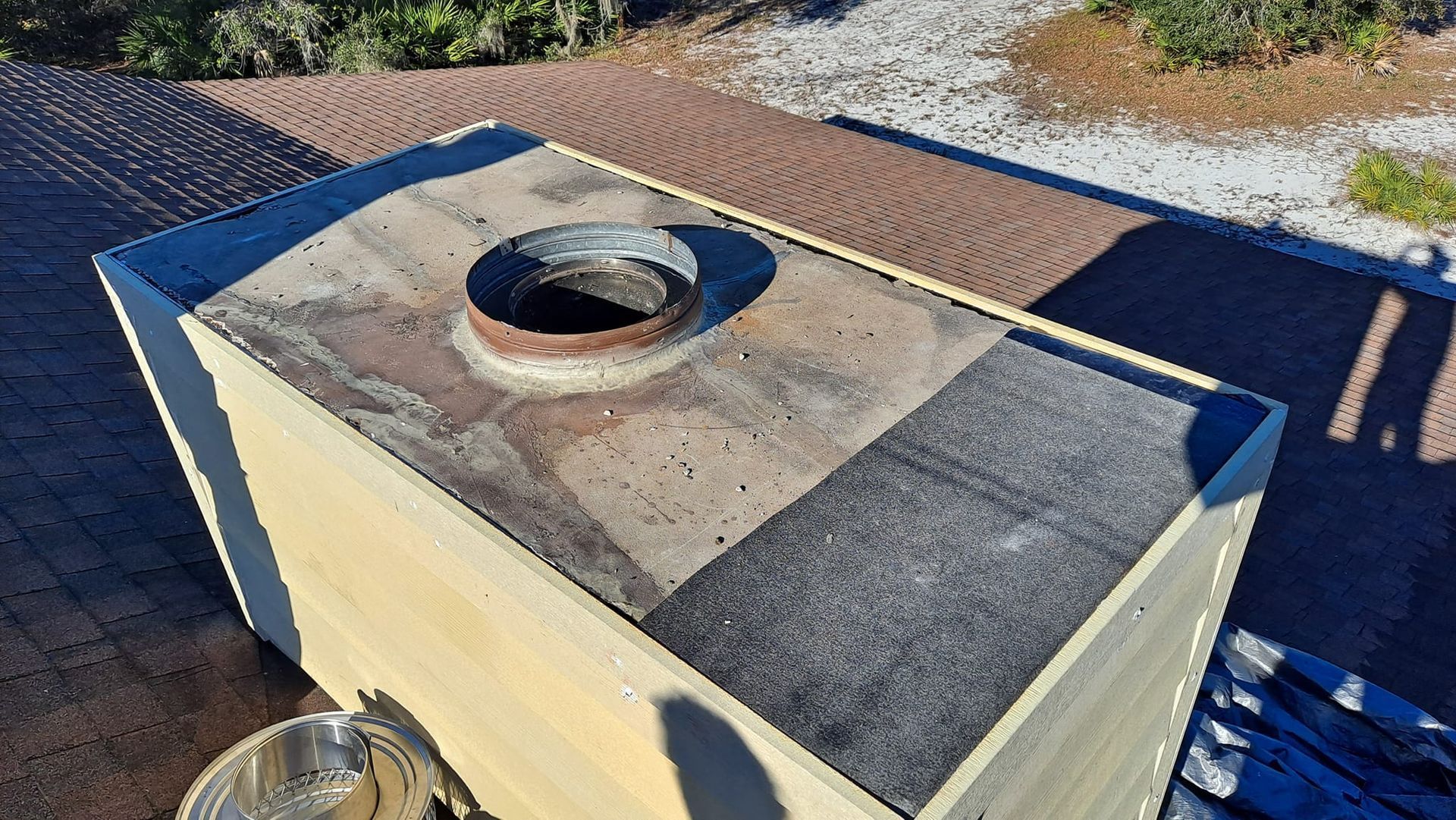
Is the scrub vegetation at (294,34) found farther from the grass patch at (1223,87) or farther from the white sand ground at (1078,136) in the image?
the grass patch at (1223,87)

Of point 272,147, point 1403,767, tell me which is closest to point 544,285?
point 1403,767

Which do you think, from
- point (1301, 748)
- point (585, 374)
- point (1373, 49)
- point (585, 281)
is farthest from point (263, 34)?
point (1373, 49)

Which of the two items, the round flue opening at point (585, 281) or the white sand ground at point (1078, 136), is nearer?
the round flue opening at point (585, 281)

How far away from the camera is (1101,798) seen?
5395mm

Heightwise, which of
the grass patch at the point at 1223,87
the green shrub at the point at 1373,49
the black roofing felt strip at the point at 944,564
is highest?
the black roofing felt strip at the point at 944,564

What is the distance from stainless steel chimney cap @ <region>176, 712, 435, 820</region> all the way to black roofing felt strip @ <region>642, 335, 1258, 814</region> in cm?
176

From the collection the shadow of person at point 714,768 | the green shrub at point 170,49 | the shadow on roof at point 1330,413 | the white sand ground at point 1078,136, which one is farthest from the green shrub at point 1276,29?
the shadow of person at point 714,768

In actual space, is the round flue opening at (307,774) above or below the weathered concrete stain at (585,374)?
below

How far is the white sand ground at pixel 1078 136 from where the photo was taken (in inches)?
577

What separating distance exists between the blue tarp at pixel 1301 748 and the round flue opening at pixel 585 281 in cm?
484

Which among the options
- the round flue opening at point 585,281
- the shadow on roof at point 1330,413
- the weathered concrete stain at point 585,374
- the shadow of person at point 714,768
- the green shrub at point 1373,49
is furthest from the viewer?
the green shrub at point 1373,49

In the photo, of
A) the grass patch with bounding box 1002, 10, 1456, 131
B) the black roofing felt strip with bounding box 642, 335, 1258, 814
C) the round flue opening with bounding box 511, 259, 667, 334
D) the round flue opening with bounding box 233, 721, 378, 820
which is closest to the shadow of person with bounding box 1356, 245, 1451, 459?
the black roofing felt strip with bounding box 642, 335, 1258, 814

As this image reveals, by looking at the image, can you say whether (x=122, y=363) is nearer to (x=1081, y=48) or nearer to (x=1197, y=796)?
(x=1197, y=796)

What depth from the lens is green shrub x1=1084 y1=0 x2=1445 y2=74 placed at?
19188 mm
